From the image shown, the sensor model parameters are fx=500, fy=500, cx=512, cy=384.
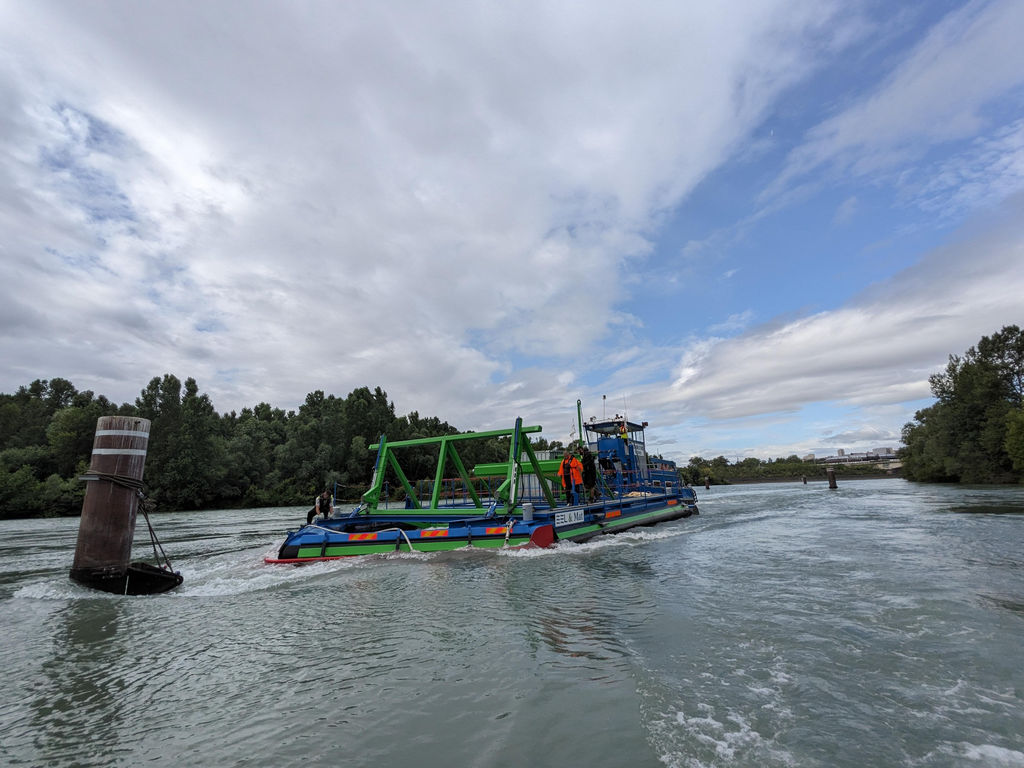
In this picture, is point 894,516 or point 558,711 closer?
point 558,711

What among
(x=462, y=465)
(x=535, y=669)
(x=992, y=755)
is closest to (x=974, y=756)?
(x=992, y=755)

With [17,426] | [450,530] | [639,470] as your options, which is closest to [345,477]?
[17,426]

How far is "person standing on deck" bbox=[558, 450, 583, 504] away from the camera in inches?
698

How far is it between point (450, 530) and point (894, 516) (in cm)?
1943

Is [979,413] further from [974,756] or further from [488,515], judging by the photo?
[974,756]

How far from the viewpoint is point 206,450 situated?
63.4m

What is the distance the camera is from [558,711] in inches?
157

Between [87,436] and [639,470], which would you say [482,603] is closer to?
[639,470]

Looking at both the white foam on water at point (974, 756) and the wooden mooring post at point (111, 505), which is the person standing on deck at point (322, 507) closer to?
the wooden mooring post at point (111, 505)

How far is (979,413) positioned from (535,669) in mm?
68200

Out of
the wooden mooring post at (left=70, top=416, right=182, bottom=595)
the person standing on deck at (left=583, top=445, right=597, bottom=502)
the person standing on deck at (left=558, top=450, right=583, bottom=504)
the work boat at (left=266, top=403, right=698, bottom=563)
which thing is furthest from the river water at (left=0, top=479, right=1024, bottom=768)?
the person standing on deck at (left=583, top=445, right=597, bottom=502)

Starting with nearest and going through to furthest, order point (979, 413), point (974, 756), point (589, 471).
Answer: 1. point (974, 756)
2. point (589, 471)
3. point (979, 413)

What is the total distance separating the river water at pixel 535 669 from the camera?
352 centimetres

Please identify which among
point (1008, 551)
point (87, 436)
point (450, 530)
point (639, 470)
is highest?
point (87, 436)
